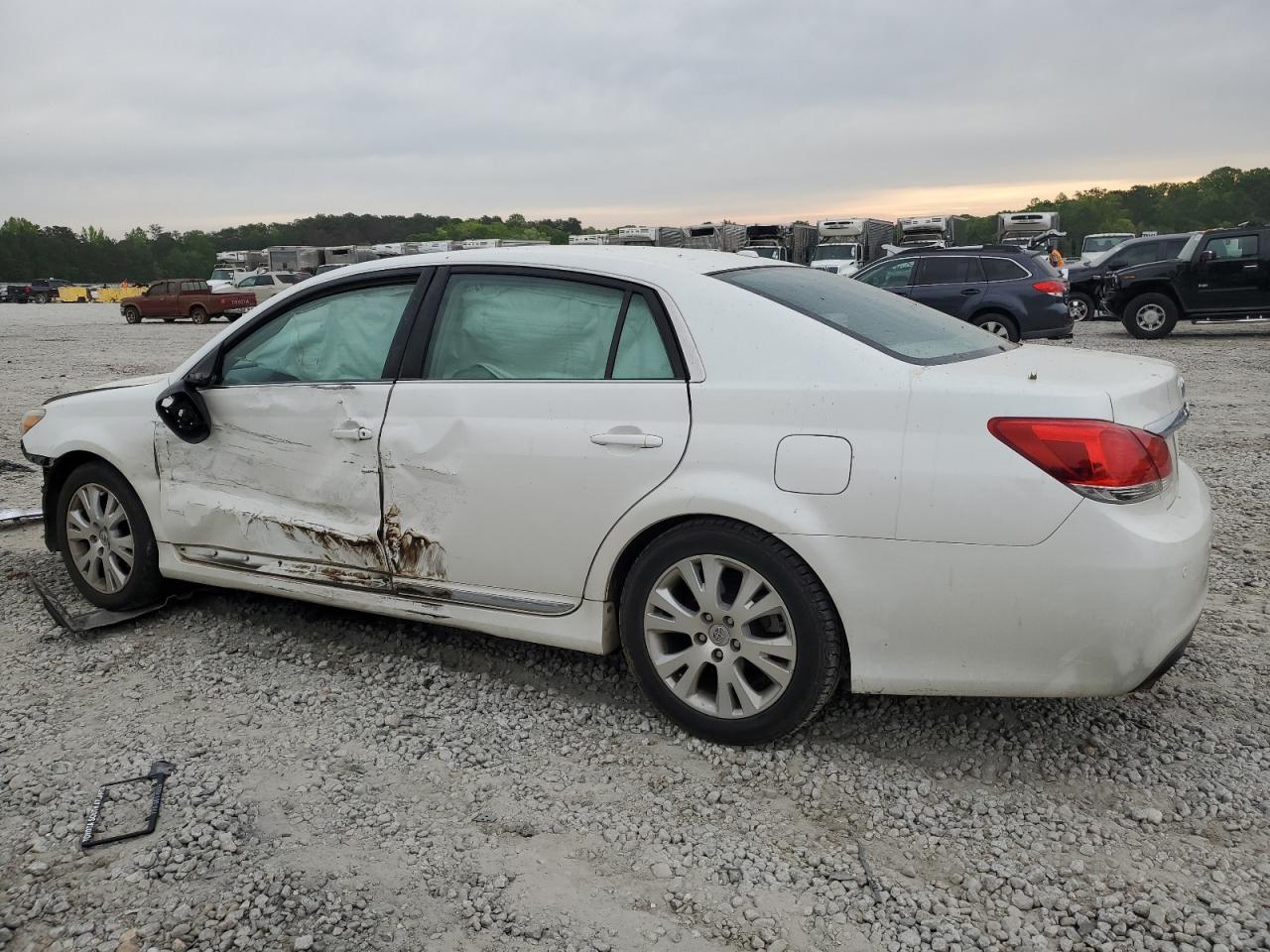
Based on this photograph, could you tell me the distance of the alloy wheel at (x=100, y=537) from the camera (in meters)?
4.52

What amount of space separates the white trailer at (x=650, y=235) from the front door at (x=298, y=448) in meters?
25.8

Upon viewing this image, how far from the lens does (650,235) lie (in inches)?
1254

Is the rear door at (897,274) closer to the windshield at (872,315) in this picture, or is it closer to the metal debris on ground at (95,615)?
the windshield at (872,315)

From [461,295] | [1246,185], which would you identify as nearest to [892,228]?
[461,295]

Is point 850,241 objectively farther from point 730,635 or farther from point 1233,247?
point 730,635

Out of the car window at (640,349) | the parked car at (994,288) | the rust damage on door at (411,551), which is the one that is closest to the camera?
the car window at (640,349)

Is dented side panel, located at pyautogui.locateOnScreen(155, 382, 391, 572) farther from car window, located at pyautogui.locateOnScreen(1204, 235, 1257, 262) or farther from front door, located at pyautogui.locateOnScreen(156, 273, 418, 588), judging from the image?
car window, located at pyautogui.locateOnScreen(1204, 235, 1257, 262)

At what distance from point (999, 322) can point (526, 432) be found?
1297cm

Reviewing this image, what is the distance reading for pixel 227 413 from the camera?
4.17 meters

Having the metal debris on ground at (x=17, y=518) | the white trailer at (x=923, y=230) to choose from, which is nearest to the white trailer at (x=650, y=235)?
the white trailer at (x=923, y=230)

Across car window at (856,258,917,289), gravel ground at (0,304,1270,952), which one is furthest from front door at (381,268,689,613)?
car window at (856,258,917,289)

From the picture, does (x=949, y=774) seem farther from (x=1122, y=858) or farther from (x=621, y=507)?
(x=621, y=507)

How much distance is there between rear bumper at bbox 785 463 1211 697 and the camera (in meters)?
2.77

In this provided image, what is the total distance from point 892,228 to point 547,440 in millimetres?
36336
